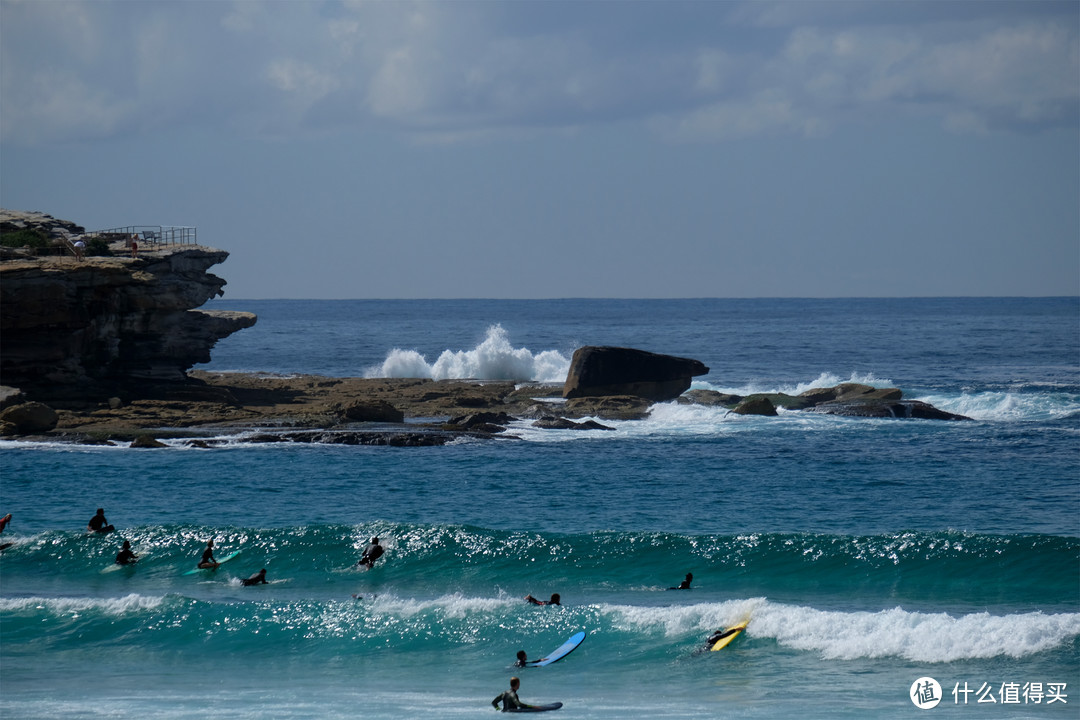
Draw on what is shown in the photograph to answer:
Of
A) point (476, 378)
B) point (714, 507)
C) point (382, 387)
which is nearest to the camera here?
point (714, 507)

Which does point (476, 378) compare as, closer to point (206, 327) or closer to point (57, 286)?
point (206, 327)

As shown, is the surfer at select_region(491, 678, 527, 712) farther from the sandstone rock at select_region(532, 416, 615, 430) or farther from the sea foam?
the sea foam

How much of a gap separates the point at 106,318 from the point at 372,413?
1265cm

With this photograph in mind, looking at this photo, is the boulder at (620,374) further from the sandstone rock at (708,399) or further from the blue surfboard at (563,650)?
the blue surfboard at (563,650)

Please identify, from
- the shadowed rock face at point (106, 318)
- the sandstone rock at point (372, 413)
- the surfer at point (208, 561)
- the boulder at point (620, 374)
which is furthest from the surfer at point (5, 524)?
the boulder at point (620, 374)

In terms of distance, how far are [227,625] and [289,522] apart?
24.8 feet

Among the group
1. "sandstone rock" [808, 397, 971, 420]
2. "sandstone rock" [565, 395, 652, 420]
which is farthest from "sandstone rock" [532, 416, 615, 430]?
"sandstone rock" [808, 397, 971, 420]

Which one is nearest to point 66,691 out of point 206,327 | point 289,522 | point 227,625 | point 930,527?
point 227,625

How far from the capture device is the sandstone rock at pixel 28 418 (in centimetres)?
4312

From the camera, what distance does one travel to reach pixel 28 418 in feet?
141

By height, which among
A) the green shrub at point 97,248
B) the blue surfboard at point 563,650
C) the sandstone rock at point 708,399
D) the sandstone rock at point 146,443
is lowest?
the blue surfboard at point 563,650

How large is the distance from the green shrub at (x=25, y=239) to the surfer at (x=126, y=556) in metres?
30.4

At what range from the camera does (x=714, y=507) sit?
32.5 m

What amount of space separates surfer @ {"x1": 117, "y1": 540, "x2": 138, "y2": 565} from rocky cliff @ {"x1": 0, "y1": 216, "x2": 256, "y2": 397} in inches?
885
